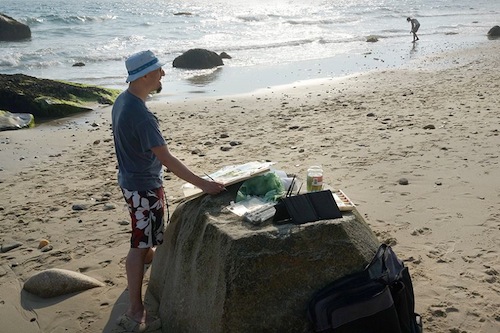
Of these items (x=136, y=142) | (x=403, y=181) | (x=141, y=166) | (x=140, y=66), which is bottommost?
(x=403, y=181)

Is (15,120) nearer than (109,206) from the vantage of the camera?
No

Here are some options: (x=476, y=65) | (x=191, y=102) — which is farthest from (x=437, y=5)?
(x=191, y=102)

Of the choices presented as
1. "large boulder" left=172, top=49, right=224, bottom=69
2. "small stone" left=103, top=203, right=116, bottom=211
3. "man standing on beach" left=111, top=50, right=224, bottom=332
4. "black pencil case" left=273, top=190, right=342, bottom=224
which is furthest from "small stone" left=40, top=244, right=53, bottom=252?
"large boulder" left=172, top=49, right=224, bottom=69

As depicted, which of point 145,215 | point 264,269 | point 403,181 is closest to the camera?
point 264,269

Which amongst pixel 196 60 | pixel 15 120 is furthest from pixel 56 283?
pixel 196 60

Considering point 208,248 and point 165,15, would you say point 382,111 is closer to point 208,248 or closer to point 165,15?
point 208,248

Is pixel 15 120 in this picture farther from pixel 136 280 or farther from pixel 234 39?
pixel 234 39

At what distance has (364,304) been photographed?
3789mm

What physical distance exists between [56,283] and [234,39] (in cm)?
2565

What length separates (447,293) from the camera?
4996mm

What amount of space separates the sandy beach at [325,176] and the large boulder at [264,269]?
1033 millimetres

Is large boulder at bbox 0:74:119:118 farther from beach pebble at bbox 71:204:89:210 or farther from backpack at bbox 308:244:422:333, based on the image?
backpack at bbox 308:244:422:333

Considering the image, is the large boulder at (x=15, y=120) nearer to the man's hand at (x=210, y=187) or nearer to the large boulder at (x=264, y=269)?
the man's hand at (x=210, y=187)

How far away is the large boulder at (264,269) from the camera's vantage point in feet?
12.9
